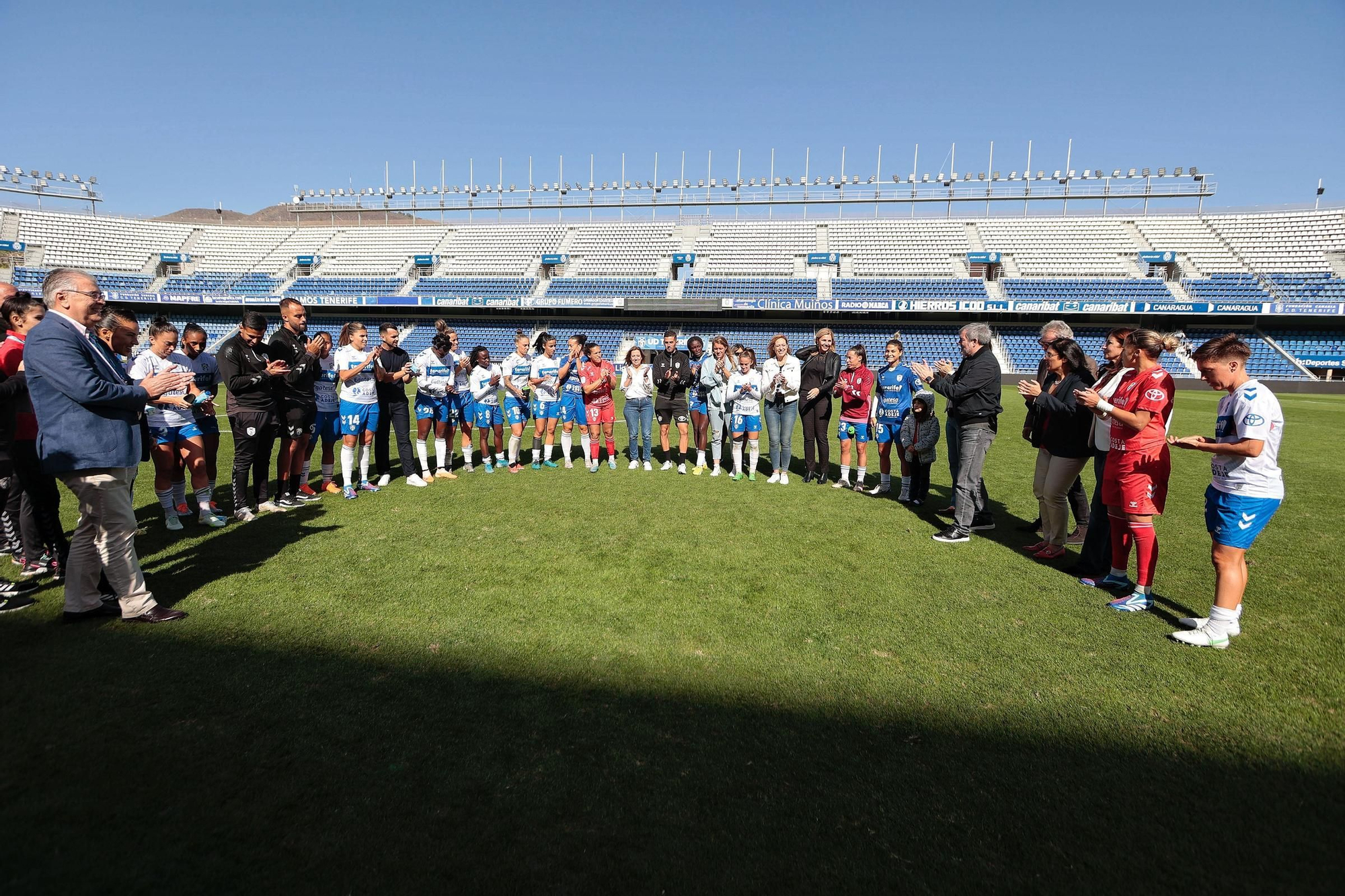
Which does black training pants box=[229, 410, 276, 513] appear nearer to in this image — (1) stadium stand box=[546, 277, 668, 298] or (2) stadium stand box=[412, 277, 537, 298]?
(1) stadium stand box=[546, 277, 668, 298]

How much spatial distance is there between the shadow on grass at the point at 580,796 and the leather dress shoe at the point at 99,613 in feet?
1.89

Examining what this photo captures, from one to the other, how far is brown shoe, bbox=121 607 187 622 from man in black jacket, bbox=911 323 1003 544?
5972mm

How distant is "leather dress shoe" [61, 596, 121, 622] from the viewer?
151 inches

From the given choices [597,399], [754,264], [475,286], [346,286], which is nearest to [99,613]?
[597,399]

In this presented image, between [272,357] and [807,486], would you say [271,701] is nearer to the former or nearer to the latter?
[272,357]

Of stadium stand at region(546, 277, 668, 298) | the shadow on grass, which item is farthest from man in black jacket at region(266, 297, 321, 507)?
stadium stand at region(546, 277, 668, 298)

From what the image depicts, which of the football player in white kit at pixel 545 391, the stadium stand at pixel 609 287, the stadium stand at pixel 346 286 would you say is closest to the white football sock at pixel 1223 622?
the football player in white kit at pixel 545 391

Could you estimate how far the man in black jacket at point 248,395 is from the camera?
19.8ft

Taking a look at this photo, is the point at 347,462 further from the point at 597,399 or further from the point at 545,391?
the point at 597,399

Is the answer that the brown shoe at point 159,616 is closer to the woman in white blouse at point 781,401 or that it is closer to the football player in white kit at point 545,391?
the football player in white kit at point 545,391

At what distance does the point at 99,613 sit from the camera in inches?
155

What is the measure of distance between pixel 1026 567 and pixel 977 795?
126 inches

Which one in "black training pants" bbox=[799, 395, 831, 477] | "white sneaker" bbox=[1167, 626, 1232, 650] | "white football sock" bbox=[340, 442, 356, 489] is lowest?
"white sneaker" bbox=[1167, 626, 1232, 650]

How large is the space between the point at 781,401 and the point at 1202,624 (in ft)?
16.8
